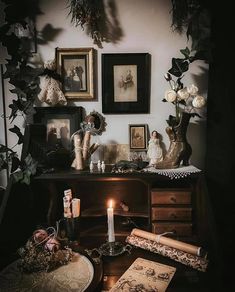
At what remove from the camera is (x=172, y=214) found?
1437mm

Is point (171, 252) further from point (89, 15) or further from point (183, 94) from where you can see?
point (89, 15)

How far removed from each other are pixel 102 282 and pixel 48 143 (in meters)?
0.96

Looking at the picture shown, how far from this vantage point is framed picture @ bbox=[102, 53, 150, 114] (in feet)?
5.65

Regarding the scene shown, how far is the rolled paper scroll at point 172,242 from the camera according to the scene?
123 centimetres

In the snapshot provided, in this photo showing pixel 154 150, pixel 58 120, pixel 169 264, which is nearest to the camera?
pixel 169 264

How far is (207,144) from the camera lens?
171 cm

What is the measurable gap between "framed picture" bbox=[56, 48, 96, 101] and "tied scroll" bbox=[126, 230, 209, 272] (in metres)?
0.95

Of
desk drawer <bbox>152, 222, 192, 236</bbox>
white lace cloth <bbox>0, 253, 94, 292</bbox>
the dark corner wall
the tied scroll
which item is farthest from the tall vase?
white lace cloth <bbox>0, 253, 94, 292</bbox>

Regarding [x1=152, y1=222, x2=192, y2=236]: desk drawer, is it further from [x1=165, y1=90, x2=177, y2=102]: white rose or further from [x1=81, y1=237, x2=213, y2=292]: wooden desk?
[x1=165, y1=90, x2=177, y2=102]: white rose

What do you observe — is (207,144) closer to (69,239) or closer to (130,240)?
(130,240)

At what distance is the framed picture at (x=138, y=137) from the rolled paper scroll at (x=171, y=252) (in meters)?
0.61

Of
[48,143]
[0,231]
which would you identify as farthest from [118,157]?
[0,231]

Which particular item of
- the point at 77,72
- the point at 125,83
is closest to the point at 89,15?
the point at 77,72

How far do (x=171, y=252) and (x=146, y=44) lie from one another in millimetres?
1266
